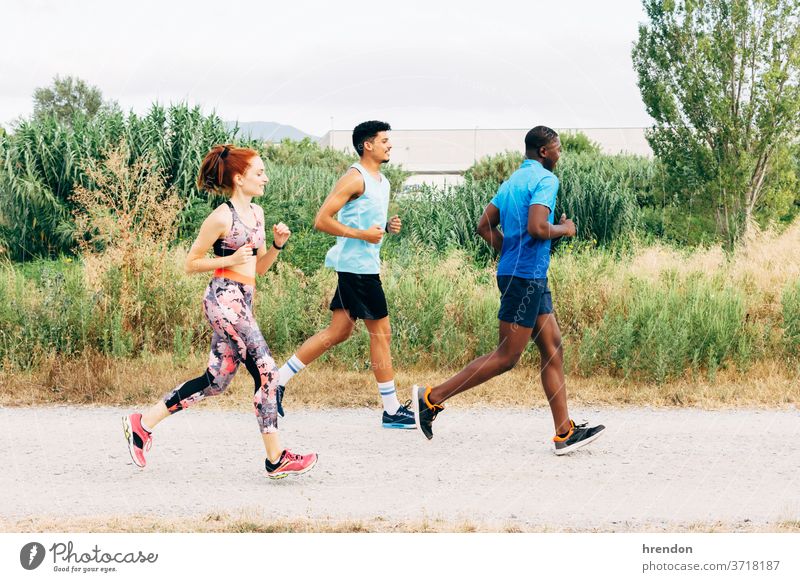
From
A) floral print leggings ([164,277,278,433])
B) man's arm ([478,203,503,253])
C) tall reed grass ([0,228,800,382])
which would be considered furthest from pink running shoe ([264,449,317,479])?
tall reed grass ([0,228,800,382])

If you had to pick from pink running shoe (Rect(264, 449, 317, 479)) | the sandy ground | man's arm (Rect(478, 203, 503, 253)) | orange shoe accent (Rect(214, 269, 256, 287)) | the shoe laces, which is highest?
man's arm (Rect(478, 203, 503, 253))

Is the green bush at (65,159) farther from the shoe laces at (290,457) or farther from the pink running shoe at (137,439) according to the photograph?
the shoe laces at (290,457)

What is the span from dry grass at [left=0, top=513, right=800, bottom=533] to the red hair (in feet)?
5.91

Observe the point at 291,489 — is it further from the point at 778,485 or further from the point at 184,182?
the point at 184,182

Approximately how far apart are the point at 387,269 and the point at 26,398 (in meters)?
4.01

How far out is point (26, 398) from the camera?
7.30 meters

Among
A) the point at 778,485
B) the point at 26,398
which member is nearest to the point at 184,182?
the point at 26,398

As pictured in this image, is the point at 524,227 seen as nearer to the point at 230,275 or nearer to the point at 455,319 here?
the point at 230,275

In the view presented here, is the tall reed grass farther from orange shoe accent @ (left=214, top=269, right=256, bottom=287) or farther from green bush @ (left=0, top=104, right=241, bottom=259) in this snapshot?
green bush @ (left=0, top=104, right=241, bottom=259)

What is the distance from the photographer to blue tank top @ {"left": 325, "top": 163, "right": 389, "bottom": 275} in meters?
6.18

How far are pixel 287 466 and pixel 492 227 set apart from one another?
1.99 metres

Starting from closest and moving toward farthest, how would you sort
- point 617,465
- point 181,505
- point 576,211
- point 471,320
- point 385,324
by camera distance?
point 181,505
point 617,465
point 385,324
point 471,320
point 576,211

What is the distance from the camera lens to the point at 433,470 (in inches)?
218

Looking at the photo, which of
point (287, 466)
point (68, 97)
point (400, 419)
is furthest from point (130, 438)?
point (68, 97)
